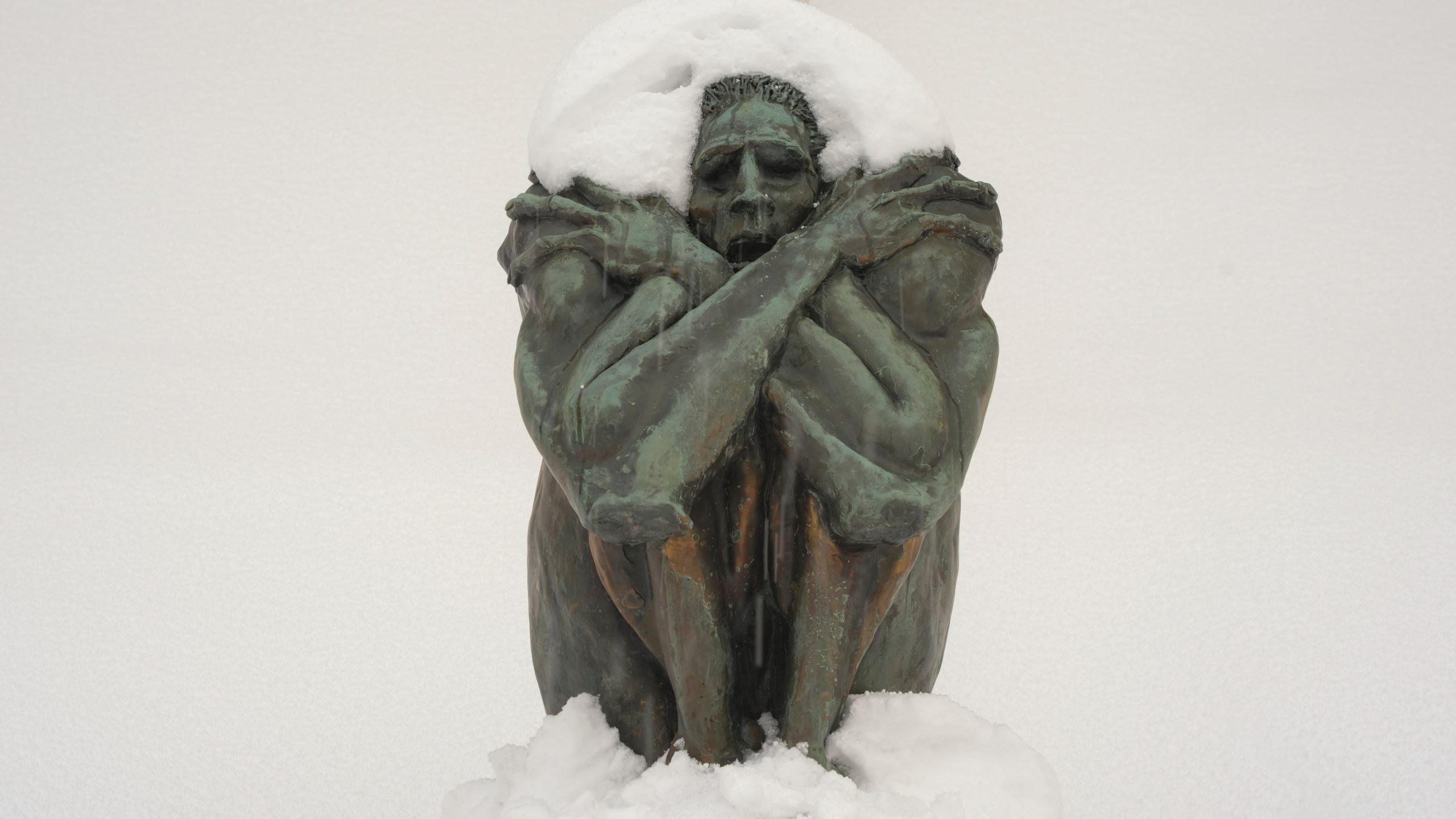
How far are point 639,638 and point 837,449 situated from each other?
418 millimetres

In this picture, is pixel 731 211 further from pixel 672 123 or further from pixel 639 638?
pixel 639 638

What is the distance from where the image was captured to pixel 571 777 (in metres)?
1.70

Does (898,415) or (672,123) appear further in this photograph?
(672,123)

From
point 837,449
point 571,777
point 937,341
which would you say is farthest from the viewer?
point 571,777

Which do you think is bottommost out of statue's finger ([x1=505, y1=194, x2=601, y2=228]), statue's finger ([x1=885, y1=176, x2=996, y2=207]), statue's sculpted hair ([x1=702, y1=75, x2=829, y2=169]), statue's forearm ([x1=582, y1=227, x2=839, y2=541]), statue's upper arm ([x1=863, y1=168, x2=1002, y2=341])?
statue's forearm ([x1=582, y1=227, x2=839, y2=541])

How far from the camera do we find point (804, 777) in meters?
1.51

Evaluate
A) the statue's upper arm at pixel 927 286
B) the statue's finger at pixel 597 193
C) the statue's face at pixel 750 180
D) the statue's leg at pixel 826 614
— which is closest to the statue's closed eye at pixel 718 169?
the statue's face at pixel 750 180

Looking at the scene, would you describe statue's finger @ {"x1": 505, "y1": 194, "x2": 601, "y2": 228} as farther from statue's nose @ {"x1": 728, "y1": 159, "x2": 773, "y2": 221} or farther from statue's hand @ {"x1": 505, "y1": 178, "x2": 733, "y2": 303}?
statue's nose @ {"x1": 728, "y1": 159, "x2": 773, "y2": 221}

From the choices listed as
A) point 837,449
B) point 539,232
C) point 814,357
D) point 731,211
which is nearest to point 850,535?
point 837,449

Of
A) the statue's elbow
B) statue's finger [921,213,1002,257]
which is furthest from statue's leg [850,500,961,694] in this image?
statue's finger [921,213,1002,257]

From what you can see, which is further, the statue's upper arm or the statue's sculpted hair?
the statue's sculpted hair

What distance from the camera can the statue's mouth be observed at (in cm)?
163

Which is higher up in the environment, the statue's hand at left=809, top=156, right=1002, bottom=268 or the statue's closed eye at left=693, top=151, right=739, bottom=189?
the statue's closed eye at left=693, top=151, right=739, bottom=189

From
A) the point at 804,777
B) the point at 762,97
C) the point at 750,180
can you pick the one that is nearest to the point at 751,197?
the point at 750,180
